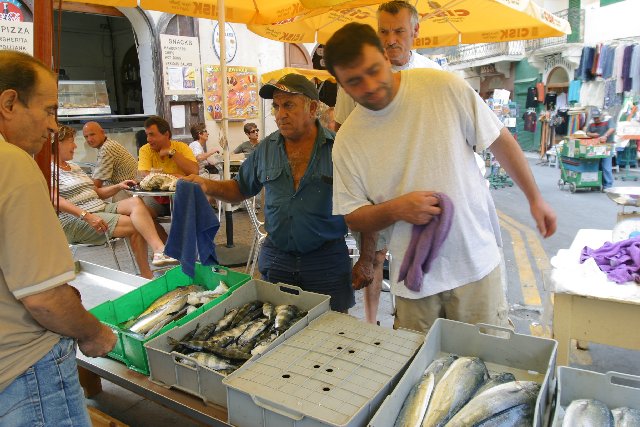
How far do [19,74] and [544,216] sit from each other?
2102 millimetres

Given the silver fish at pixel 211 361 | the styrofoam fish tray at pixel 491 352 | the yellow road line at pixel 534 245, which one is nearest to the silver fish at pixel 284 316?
the silver fish at pixel 211 361

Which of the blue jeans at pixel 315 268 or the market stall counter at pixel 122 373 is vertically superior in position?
the blue jeans at pixel 315 268

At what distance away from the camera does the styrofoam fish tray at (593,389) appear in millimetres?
1550

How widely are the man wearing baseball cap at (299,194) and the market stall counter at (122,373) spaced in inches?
40.0

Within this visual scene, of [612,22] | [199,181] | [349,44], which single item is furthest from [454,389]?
[612,22]

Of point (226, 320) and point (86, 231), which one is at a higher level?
point (226, 320)

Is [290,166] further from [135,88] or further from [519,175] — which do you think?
[135,88]

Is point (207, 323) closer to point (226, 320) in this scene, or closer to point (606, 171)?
point (226, 320)

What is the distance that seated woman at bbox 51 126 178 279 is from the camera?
5211 millimetres

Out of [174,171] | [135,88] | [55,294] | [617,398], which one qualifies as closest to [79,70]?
[135,88]

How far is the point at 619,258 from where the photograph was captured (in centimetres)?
319

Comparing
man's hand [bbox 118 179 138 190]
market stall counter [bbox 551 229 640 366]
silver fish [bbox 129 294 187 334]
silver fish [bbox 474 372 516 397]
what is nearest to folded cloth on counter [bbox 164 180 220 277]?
silver fish [bbox 129 294 187 334]

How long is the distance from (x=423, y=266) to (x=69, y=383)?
1445 millimetres

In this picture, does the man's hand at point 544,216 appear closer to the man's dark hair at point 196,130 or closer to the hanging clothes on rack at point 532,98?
the man's dark hair at point 196,130
